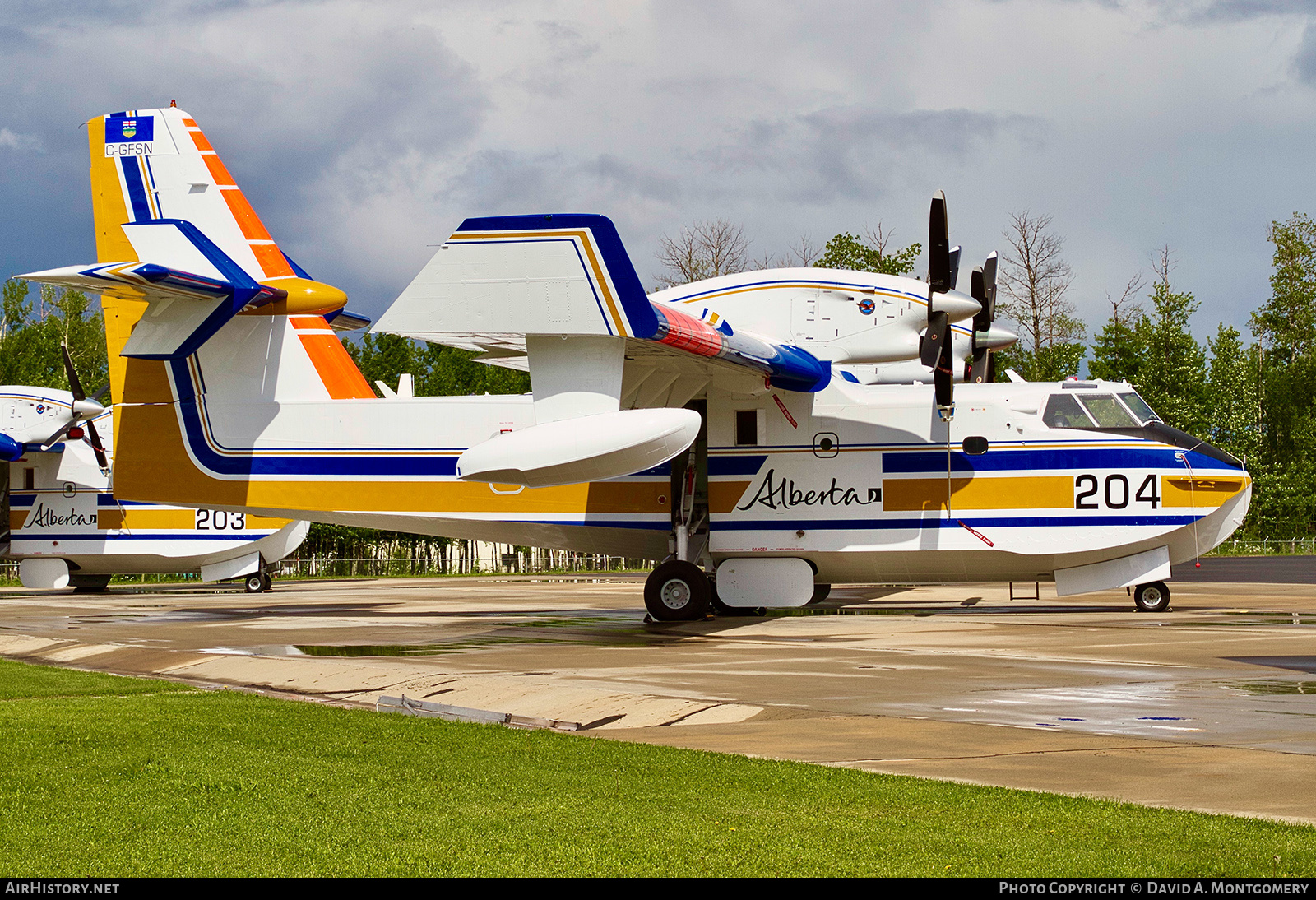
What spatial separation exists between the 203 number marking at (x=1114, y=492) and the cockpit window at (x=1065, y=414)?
33.1 inches

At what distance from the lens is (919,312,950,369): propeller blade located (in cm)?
1717

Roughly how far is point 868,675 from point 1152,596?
32.1 ft

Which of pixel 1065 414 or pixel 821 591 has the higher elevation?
pixel 1065 414

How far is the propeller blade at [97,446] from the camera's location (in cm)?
3116

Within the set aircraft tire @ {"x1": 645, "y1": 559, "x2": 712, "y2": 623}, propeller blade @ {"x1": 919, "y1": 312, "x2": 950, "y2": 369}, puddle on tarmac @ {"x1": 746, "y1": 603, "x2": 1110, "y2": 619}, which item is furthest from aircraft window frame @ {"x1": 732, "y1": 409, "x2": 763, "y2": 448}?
propeller blade @ {"x1": 919, "y1": 312, "x2": 950, "y2": 369}

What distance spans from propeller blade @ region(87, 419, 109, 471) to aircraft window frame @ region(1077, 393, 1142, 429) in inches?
954

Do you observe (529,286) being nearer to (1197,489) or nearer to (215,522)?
(1197,489)

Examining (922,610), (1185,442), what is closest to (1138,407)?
(1185,442)

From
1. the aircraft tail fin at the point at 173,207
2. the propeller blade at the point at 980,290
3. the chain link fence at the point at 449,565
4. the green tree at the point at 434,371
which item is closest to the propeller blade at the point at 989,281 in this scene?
the propeller blade at the point at 980,290

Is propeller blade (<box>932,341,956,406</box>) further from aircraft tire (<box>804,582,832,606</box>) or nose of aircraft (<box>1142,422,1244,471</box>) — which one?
aircraft tire (<box>804,582,832,606</box>)

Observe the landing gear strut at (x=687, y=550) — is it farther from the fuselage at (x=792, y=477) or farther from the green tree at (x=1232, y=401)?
the green tree at (x=1232, y=401)

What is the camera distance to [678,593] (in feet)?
60.1

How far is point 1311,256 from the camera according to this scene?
67.0 m
